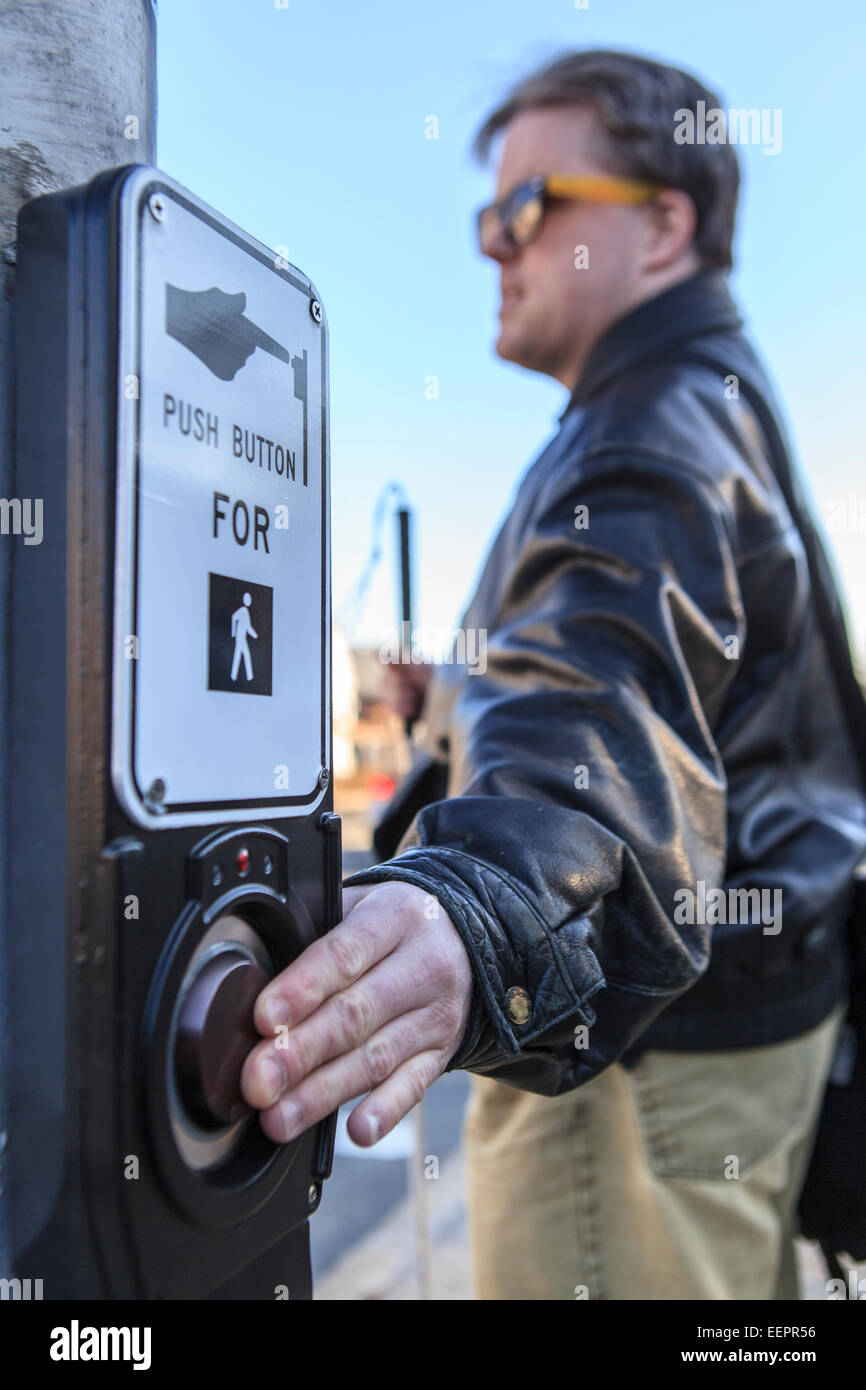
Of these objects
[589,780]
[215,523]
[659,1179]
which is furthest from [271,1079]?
[659,1179]

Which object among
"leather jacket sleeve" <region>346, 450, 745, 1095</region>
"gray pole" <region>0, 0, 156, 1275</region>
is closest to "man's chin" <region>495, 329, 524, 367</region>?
"leather jacket sleeve" <region>346, 450, 745, 1095</region>

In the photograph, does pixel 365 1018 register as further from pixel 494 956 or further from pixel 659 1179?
pixel 659 1179

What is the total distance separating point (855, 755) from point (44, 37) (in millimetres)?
1655

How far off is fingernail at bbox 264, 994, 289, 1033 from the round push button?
0.5 inches

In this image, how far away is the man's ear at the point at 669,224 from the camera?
192 centimetres

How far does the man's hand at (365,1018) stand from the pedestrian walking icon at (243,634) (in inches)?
8.0

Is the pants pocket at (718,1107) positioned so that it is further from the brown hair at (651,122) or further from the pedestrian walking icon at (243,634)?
the brown hair at (651,122)

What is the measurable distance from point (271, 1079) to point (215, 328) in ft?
1.63

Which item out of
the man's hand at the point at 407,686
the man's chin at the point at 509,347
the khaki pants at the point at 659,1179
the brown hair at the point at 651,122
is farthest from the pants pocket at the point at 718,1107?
the brown hair at the point at 651,122

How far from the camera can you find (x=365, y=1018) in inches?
27.2

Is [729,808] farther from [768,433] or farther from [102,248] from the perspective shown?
[102,248]

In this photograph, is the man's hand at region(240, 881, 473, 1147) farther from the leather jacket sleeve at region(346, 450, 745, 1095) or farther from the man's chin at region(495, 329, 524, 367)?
the man's chin at region(495, 329, 524, 367)

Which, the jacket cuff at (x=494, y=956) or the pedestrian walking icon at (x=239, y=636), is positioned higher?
the pedestrian walking icon at (x=239, y=636)

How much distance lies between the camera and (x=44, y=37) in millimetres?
694
